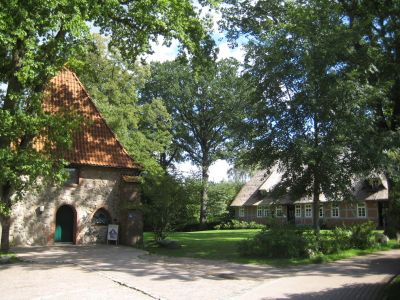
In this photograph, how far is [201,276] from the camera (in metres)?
12.7

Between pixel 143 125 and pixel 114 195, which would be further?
pixel 143 125

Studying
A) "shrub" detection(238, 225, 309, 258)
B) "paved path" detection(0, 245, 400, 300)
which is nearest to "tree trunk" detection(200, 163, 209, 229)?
"shrub" detection(238, 225, 309, 258)

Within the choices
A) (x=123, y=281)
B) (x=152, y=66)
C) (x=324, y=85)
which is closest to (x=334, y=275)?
(x=123, y=281)

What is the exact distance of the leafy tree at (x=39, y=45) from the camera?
13.7 m

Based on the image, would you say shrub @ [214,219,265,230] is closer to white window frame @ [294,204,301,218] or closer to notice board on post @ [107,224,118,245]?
white window frame @ [294,204,301,218]

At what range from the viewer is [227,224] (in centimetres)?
4644

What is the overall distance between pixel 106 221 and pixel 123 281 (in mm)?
12011

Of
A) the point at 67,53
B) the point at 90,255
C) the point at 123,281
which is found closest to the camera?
the point at 123,281

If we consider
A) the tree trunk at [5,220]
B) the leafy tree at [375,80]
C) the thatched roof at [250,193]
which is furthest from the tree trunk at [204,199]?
the tree trunk at [5,220]

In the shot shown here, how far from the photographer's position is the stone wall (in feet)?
68.0

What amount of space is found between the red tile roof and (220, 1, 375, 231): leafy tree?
8.06 m

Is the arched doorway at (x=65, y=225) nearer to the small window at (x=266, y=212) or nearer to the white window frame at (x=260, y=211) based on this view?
the small window at (x=266, y=212)

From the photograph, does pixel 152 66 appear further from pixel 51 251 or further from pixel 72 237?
pixel 51 251

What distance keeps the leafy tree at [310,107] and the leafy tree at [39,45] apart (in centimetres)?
391
